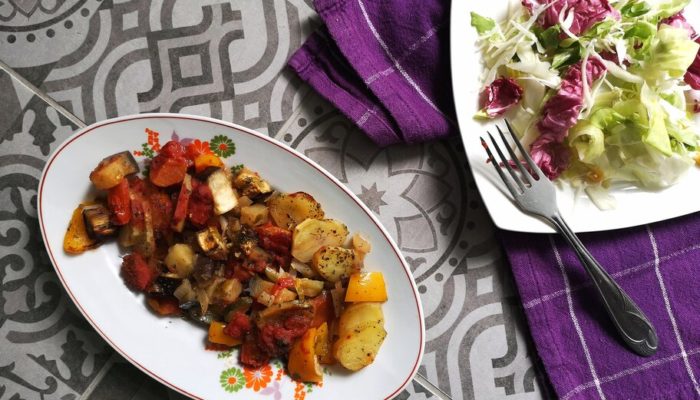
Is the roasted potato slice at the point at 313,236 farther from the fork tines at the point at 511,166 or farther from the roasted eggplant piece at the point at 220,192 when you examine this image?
the fork tines at the point at 511,166

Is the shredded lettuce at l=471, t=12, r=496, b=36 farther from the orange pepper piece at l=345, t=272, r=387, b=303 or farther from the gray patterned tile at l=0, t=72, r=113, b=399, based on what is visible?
the gray patterned tile at l=0, t=72, r=113, b=399

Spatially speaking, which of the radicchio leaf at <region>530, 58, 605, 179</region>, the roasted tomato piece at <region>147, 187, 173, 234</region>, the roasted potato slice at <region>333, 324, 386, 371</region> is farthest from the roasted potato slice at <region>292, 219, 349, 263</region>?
the radicchio leaf at <region>530, 58, 605, 179</region>

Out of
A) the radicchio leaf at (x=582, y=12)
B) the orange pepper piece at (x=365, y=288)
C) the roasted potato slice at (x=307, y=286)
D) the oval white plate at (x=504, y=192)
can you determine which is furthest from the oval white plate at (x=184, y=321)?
the radicchio leaf at (x=582, y=12)

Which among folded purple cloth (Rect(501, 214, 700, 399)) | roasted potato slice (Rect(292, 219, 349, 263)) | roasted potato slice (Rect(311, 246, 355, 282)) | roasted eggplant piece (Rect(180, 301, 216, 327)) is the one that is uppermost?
roasted potato slice (Rect(292, 219, 349, 263))

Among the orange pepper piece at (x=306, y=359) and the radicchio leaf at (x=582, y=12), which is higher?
the radicchio leaf at (x=582, y=12)

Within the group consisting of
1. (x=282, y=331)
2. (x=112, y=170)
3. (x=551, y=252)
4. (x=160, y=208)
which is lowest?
(x=551, y=252)

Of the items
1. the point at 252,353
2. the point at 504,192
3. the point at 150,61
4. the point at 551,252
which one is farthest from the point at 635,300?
the point at 150,61

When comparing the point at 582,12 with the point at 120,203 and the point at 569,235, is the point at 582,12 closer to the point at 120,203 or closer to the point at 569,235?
the point at 569,235
